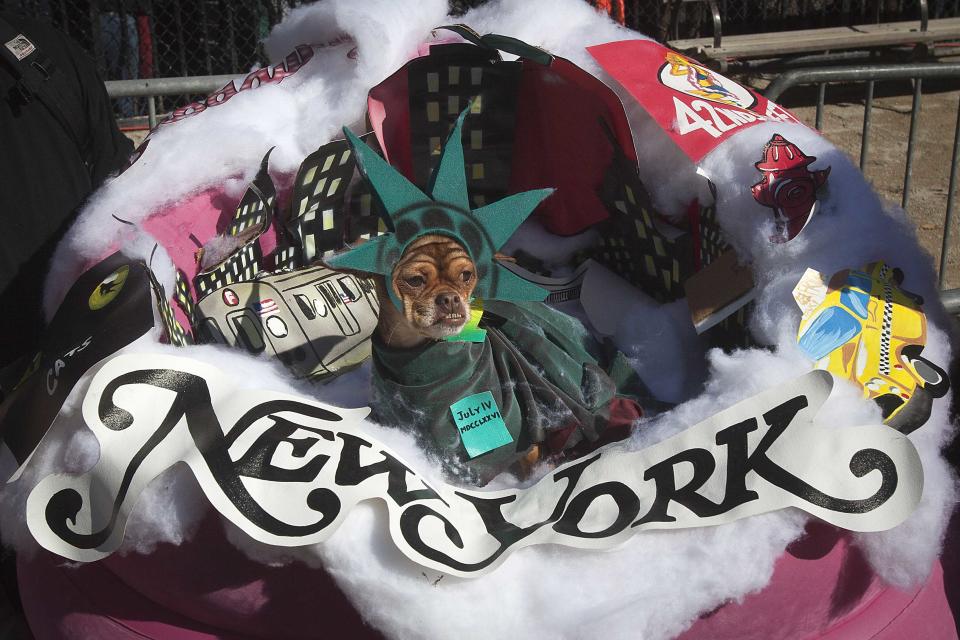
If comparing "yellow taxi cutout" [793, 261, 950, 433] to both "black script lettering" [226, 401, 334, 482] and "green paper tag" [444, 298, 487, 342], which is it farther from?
"black script lettering" [226, 401, 334, 482]

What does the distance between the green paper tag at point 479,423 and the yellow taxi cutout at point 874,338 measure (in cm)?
38

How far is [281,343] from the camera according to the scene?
1380 millimetres

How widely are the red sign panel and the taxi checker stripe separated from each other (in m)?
0.32

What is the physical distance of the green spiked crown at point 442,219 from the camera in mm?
1018

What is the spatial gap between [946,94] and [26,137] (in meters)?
4.86

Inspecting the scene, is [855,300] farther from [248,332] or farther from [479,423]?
[248,332]

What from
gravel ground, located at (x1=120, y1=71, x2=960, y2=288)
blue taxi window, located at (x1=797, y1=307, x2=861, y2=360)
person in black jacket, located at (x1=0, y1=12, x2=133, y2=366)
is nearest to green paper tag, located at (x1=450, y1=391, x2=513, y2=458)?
blue taxi window, located at (x1=797, y1=307, x2=861, y2=360)

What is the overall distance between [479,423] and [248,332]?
0.43 m

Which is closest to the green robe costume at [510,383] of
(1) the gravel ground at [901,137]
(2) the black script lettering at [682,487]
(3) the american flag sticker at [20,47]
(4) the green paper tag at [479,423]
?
(4) the green paper tag at [479,423]

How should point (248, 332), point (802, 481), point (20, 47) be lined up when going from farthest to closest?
point (20, 47)
point (248, 332)
point (802, 481)

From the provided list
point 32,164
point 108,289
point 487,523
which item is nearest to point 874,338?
point 487,523

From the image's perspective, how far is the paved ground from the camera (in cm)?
328

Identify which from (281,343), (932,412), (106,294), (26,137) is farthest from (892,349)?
(26,137)

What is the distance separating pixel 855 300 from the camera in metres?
1.14
